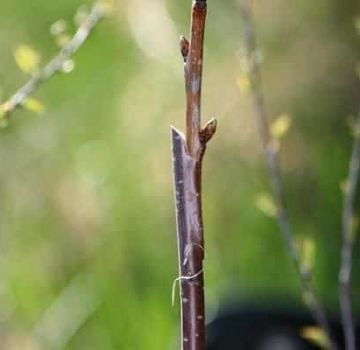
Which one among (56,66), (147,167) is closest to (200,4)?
(56,66)

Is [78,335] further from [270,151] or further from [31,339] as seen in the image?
[270,151]

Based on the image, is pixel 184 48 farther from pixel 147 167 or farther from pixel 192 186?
pixel 147 167

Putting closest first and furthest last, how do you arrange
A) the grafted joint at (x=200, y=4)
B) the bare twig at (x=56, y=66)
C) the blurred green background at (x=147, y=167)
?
the grafted joint at (x=200, y=4)
the bare twig at (x=56, y=66)
the blurred green background at (x=147, y=167)

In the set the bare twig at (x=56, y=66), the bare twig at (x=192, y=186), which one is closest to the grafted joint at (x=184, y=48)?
the bare twig at (x=192, y=186)

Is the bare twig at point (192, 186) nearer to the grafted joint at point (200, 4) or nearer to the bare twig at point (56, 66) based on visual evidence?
the grafted joint at point (200, 4)

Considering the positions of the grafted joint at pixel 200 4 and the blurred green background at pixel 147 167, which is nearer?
the grafted joint at pixel 200 4

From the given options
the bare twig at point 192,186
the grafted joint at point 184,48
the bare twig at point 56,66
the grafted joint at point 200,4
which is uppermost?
the bare twig at point 56,66
